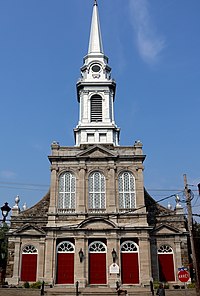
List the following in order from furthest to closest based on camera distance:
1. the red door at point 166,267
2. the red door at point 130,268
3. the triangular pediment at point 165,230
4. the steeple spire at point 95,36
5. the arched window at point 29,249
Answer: the steeple spire at point 95,36, the triangular pediment at point 165,230, the arched window at point 29,249, the red door at point 166,267, the red door at point 130,268

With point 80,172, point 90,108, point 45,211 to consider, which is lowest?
point 45,211

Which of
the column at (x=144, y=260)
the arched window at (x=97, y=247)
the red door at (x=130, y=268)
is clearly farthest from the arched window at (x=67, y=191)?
the column at (x=144, y=260)

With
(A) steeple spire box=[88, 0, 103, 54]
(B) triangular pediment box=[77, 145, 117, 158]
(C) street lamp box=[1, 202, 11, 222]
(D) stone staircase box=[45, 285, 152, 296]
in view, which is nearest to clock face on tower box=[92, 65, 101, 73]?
(A) steeple spire box=[88, 0, 103, 54]

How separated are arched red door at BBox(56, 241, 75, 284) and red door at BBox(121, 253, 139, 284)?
177 inches

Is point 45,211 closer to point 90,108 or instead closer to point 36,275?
point 36,275

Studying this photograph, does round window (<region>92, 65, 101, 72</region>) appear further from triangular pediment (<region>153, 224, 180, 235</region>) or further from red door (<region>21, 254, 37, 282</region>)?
red door (<region>21, 254, 37, 282</region>)

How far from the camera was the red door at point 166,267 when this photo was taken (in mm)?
34312

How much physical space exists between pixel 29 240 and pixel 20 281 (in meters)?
3.64

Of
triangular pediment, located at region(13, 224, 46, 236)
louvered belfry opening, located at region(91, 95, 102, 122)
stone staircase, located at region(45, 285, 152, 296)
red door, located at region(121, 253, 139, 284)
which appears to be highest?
louvered belfry opening, located at region(91, 95, 102, 122)

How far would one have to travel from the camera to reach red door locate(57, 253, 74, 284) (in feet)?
108

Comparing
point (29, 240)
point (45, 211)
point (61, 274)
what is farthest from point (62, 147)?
point (61, 274)

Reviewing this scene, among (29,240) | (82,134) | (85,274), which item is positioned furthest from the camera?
(82,134)

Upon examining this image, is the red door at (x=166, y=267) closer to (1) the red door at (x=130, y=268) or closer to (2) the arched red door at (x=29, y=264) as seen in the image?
(1) the red door at (x=130, y=268)

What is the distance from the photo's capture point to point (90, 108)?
41781 millimetres
